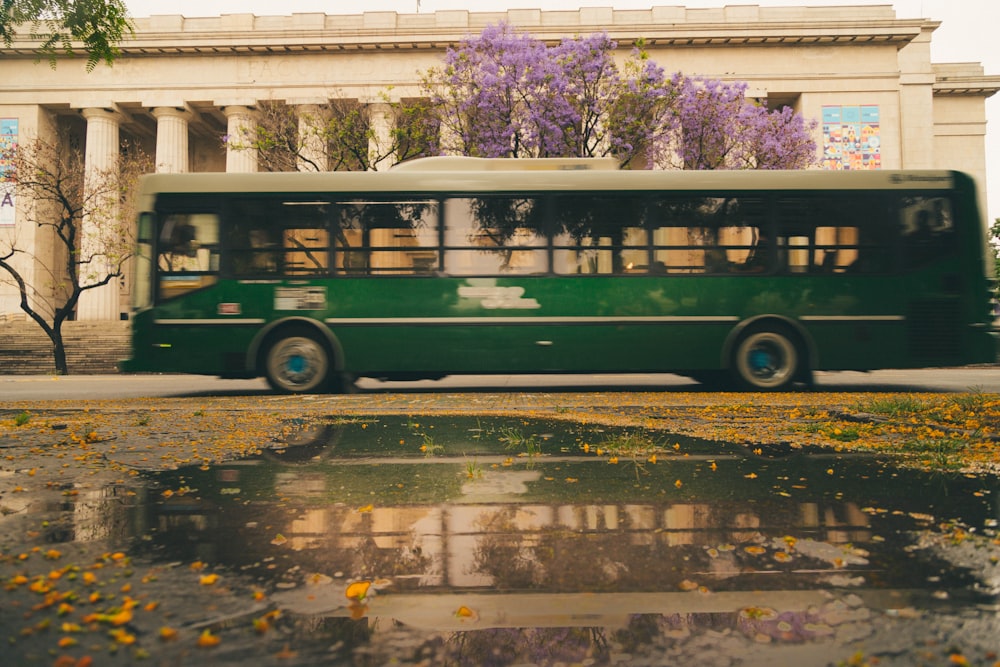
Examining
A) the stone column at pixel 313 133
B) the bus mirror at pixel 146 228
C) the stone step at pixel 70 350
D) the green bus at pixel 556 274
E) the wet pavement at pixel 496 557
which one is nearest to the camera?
the wet pavement at pixel 496 557

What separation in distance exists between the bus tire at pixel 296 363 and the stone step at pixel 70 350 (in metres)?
13.0

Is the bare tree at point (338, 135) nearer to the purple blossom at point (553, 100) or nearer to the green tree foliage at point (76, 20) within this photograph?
the purple blossom at point (553, 100)

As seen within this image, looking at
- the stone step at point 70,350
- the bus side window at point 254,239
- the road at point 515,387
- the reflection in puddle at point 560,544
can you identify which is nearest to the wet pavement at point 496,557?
the reflection in puddle at point 560,544

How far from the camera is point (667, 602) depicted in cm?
231

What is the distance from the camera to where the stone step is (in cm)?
2453

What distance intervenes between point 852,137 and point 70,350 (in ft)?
131

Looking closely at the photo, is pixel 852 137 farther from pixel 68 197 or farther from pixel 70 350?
pixel 70 350

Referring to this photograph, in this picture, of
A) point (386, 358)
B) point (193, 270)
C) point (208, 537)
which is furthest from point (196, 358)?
point (208, 537)

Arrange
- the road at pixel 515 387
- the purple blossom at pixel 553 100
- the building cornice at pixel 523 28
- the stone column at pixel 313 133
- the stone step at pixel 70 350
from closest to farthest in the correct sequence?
the road at pixel 515 387
the purple blossom at pixel 553 100
the stone step at pixel 70 350
the stone column at pixel 313 133
the building cornice at pixel 523 28

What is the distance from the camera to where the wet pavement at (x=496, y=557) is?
202cm

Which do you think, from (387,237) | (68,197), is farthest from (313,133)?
(387,237)

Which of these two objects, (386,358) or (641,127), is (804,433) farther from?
(641,127)

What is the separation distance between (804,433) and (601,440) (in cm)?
178

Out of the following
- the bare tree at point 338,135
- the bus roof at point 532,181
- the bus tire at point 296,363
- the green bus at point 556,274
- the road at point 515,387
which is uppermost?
the bare tree at point 338,135
